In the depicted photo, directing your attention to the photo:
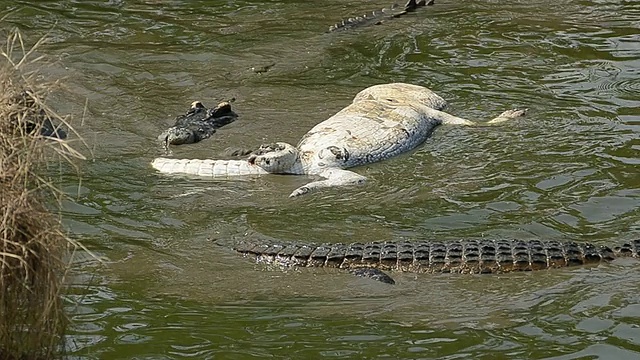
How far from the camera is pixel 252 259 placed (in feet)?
20.9

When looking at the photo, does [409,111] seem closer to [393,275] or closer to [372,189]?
[372,189]

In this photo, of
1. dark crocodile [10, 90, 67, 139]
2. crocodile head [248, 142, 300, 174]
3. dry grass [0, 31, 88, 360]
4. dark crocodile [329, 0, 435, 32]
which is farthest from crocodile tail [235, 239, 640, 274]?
dark crocodile [329, 0, 435, 32]

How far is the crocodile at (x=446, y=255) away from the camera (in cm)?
615

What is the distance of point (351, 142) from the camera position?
8453 mm

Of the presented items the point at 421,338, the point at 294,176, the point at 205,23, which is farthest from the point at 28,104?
the point at 205,23

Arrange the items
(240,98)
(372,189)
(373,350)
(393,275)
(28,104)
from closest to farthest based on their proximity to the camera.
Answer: (28,104) < (373,350) < (393,275) < (372,189) < (240,98)

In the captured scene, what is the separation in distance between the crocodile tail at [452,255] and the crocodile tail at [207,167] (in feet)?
5.92

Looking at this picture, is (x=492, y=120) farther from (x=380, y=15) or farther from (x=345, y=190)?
(x=380, y=15)

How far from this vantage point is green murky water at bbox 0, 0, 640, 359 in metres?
5.42

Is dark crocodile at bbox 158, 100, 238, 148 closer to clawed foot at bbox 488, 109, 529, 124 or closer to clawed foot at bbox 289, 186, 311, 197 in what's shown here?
clawed foot at bbox 289, 186, 311, 197

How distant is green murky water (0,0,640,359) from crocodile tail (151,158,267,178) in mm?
136

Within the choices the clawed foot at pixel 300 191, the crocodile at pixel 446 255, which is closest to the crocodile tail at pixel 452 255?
the crocodile at pixel 446 255

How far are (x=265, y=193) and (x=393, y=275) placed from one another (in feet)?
6.01

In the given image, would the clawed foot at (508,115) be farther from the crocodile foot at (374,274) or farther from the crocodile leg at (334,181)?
the crocodile foot at (374,274)
